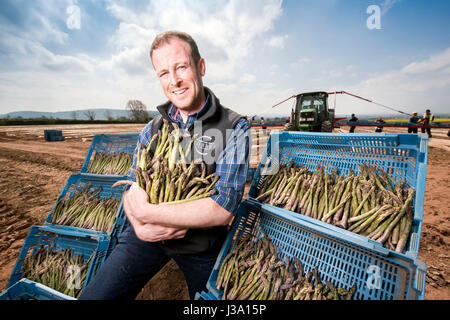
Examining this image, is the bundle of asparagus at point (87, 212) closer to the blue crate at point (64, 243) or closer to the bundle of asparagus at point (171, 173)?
the blue crate at point (64, 243)

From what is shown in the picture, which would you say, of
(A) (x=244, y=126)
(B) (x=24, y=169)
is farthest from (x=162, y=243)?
(B) (x=24, y=169)

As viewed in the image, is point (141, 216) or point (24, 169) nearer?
point (141, 216)

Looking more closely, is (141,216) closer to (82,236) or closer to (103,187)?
(82,236)

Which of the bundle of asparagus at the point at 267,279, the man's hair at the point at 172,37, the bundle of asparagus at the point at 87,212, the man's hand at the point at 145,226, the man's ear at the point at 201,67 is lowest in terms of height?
the bundle of asparagus at the point at 267,279

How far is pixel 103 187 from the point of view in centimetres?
384

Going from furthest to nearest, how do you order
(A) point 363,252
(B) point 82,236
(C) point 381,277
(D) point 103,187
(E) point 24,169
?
(E) point 24,169 → (D) point 103,187 → (B) point 82,236 → (A) point 363,252 → (C) point 381,277

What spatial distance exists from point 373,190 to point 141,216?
2.47 metres

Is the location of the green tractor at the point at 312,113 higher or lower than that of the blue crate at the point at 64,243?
higher

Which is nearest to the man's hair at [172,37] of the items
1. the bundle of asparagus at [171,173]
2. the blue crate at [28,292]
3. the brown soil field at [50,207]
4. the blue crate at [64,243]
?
the bundle of asparagus at [171,173]

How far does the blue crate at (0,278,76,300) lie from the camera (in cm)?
223

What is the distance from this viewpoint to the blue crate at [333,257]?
4.95 feet

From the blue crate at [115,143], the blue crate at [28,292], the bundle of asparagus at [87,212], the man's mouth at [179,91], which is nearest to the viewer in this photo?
the man's mouth at [179,91]

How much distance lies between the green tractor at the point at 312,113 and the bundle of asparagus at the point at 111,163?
1098cm

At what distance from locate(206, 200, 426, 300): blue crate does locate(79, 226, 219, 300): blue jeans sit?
0.60 feet
